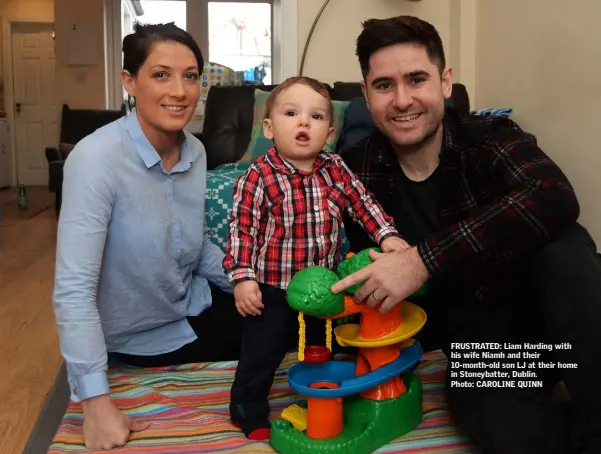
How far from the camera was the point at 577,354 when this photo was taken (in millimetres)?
1111

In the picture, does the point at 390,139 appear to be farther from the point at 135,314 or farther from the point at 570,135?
the point at 570,135

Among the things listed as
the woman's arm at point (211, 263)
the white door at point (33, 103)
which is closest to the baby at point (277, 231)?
the woman's arm at point (211, 263)

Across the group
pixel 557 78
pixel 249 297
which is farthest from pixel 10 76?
pixel 249 297

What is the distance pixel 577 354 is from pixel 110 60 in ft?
22.8

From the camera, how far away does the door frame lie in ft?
28.6

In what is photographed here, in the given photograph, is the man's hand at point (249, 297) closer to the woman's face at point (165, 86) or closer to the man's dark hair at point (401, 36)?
the woman's face at point (165, 86)

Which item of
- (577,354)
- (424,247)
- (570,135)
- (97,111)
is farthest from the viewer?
Result: (97,111)

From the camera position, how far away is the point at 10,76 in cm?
880

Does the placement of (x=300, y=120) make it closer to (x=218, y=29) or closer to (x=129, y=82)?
(x=129, y=82)

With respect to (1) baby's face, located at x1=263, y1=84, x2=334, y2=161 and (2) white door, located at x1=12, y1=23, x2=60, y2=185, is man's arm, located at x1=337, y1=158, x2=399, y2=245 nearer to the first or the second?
(1) baby's face, located at x1=263, y1=84, x2=334, y2=161

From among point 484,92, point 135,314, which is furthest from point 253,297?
point 484,92

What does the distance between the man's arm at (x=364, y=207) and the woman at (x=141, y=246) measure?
431mm

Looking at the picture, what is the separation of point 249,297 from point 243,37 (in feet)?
20.7

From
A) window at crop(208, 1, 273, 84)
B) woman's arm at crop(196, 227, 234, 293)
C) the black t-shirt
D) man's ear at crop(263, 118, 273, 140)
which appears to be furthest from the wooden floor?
window at crop(208, 1, 273, 84)
